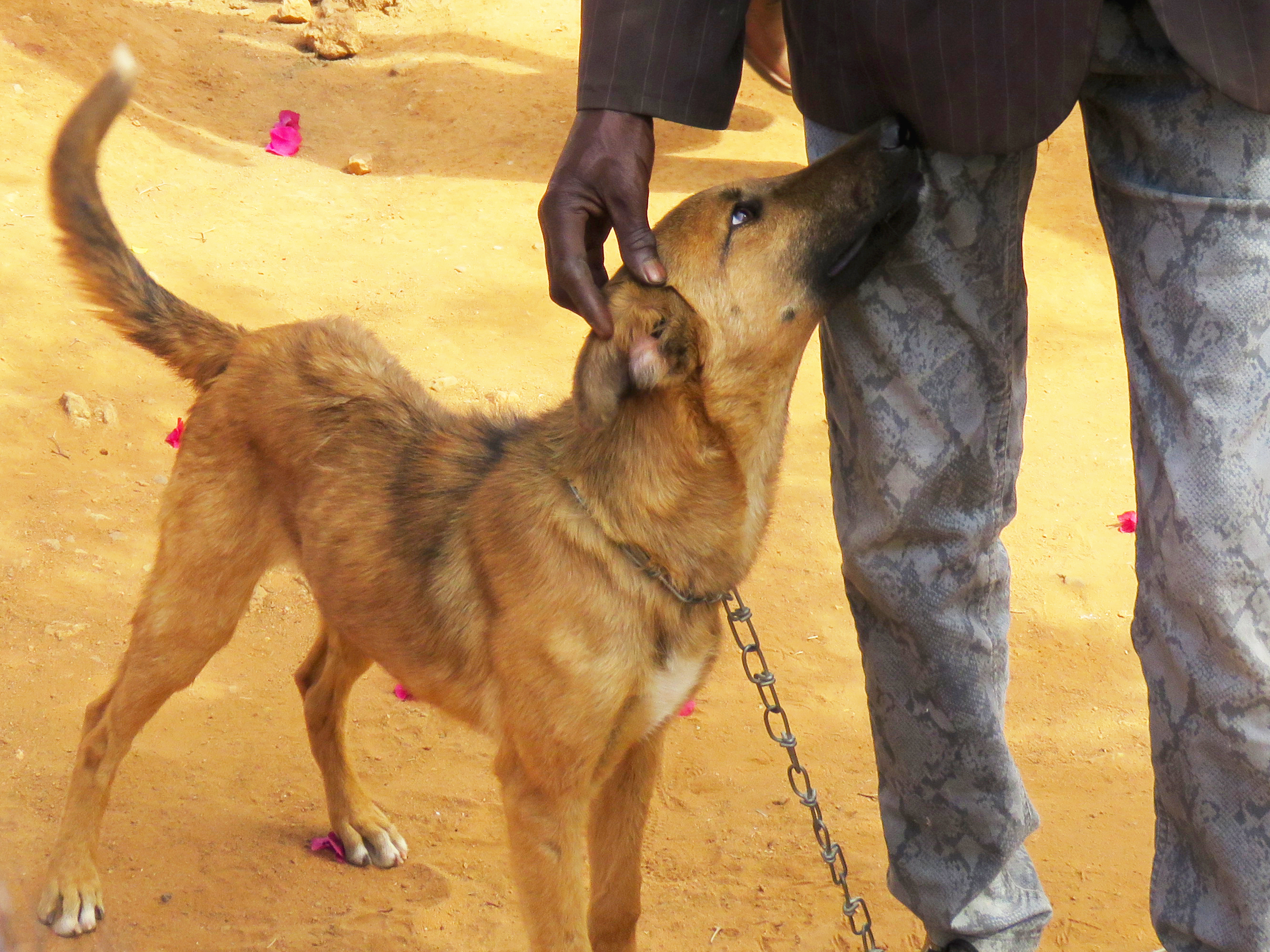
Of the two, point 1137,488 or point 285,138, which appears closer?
point 1137,488

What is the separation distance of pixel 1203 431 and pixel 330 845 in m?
2.64

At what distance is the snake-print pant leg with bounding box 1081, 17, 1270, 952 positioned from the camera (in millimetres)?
2135

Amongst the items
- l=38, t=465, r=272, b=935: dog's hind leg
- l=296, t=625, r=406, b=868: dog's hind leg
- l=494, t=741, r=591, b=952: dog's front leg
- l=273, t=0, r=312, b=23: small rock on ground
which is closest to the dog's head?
→ l=494, t=741, r=591, b=952: dog's front leg

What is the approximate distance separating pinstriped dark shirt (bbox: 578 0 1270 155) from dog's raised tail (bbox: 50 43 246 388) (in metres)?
1.59

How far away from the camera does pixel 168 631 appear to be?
3.41 m

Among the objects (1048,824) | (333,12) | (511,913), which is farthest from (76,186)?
(333,12)

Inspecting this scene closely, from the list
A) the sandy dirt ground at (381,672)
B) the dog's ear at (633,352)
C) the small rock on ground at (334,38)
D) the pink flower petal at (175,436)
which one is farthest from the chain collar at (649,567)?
the small rock on ground at (334,38)

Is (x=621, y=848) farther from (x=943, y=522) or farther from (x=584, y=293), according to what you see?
(x=584, y=293)

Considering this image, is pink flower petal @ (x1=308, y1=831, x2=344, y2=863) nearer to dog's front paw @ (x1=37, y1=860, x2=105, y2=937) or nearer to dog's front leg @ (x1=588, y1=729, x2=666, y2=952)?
dog's front paw @ (x1=37, y1=860, x2=105, y2=937)

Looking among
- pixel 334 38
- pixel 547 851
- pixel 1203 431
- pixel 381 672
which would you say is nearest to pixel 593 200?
pixel 1203 431

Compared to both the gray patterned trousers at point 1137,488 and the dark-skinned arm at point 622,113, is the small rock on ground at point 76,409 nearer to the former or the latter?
the dark-skinned arm at point 622,113

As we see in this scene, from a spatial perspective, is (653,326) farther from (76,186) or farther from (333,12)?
(333,12)

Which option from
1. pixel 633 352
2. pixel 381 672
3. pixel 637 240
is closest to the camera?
pixel 637 240

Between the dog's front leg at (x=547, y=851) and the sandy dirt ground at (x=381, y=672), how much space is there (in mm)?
546
